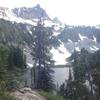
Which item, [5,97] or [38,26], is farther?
[38,26]

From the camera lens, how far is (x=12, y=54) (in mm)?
65562

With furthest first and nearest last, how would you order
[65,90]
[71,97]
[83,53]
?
[83,53] → [65,90] → [71,97]

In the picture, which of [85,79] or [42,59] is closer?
[85,79]

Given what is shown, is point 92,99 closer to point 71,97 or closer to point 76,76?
point 71,97

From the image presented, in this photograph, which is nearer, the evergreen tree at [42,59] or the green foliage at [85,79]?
the green foliage at [85,79]

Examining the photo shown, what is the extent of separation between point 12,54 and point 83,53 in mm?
16838

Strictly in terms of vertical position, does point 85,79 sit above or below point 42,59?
below

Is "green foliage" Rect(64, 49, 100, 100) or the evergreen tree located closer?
"green foliage" Rect(64, 49, 100, 100)

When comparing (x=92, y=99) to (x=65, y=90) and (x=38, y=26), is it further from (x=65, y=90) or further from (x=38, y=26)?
(x=38, y=26)

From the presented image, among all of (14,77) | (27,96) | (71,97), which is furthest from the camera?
(71,97)

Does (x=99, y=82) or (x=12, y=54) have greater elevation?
(x=12, y=54)

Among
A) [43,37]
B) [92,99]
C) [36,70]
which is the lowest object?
[92,99]

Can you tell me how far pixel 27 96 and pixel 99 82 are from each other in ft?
55.6

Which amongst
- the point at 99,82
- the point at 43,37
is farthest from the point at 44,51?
the point at 99,82
